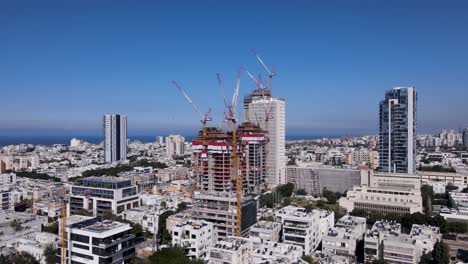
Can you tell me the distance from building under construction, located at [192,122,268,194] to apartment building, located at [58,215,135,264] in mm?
10279

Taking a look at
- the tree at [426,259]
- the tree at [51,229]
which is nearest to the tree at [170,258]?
the tree at [51,229]

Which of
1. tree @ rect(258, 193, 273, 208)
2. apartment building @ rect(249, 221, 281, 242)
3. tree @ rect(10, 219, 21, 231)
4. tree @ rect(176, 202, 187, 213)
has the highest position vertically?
apartment building @ rect(249, 221, 281, 242)

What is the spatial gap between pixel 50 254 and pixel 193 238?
15.6 ft

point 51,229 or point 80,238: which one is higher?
point 80,238

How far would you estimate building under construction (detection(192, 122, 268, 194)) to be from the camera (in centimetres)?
2236

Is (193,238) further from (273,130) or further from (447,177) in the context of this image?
(447,177)

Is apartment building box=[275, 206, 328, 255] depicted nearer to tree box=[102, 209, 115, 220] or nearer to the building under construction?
the building under construction

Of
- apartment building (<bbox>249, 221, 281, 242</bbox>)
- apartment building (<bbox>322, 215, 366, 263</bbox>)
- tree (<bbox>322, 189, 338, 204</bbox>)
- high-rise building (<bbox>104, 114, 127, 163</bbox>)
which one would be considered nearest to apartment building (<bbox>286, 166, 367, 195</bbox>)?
tree (<bbox>322, 189, 338, 204</bbox>)

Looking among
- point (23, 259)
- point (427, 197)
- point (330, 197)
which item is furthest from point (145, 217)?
point (427, 197)

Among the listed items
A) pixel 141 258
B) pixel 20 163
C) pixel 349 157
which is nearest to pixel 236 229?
pixel 141 258

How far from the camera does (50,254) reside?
12.2 m

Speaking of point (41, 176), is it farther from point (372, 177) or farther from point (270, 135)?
point (372, 177)

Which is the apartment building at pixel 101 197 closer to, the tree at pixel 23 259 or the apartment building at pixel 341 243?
the tree at pixel 23 259

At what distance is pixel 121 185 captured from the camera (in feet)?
62.7
